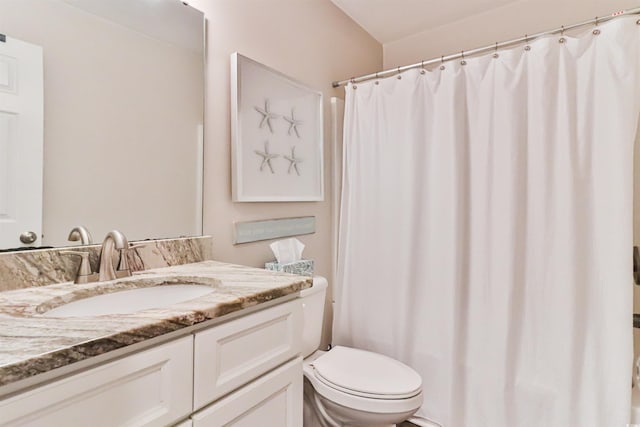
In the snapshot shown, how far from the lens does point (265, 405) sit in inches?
36.7

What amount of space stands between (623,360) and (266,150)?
1.68 m

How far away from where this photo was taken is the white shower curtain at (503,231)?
132cm

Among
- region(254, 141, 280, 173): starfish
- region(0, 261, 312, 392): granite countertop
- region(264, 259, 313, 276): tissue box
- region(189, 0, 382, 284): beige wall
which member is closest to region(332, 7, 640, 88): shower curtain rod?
region(189, 0, 382, 284): beige wall

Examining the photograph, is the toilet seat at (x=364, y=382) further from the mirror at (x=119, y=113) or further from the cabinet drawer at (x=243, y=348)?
the mirror at (x=119, y=113)

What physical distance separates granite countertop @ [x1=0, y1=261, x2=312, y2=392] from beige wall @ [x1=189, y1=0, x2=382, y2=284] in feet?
1.35

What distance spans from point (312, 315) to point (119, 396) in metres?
1.01

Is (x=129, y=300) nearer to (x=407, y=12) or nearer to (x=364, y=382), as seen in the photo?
(x=364, y=382)

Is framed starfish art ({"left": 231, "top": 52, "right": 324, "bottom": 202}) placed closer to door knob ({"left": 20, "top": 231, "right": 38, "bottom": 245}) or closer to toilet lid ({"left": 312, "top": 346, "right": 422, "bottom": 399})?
door knob ({"left": 20, "top": 231, "right": 38, "bottom": 245})

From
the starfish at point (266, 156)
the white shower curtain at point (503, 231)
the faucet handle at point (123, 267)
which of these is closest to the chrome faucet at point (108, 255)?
the faucet handle at point (123, 267)

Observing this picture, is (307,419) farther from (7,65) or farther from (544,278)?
(7,65)

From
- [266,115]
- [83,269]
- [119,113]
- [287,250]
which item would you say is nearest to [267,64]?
[266,115]

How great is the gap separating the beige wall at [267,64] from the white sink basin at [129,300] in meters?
0.37

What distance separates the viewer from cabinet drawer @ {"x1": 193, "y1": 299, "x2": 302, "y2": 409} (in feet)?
2.52

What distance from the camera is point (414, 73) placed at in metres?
1.77
